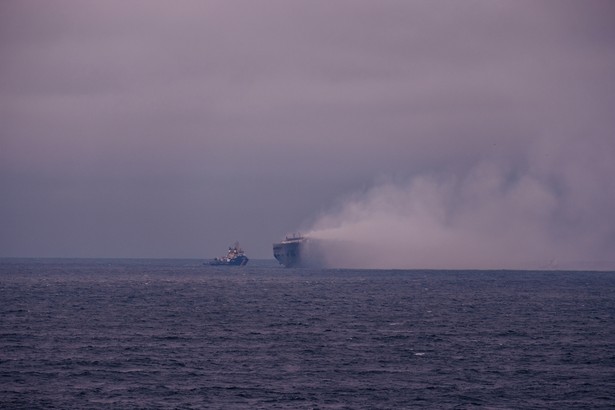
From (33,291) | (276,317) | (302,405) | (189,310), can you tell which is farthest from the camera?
(33,291)

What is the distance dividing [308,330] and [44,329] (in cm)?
2631

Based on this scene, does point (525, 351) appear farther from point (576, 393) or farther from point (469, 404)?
point (469, 404)

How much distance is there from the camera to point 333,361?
65.9 metres

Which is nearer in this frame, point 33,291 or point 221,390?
point 221,390

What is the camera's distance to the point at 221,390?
178 ft

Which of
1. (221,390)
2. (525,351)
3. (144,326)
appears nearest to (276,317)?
(144,326)

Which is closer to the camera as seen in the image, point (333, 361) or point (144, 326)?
point (333, 361)

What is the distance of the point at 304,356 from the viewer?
6869 cm

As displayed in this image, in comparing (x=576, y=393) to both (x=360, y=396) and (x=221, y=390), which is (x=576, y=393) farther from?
(x=221, y=390)

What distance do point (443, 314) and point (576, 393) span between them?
53906 mm

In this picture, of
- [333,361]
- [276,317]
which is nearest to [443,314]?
[276,317]

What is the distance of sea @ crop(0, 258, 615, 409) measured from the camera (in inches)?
2066

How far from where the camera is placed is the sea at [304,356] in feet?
172

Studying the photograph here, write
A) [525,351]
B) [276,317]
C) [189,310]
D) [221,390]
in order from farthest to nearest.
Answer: [189,310]
[276,317]
[525,351]
[221,390]
